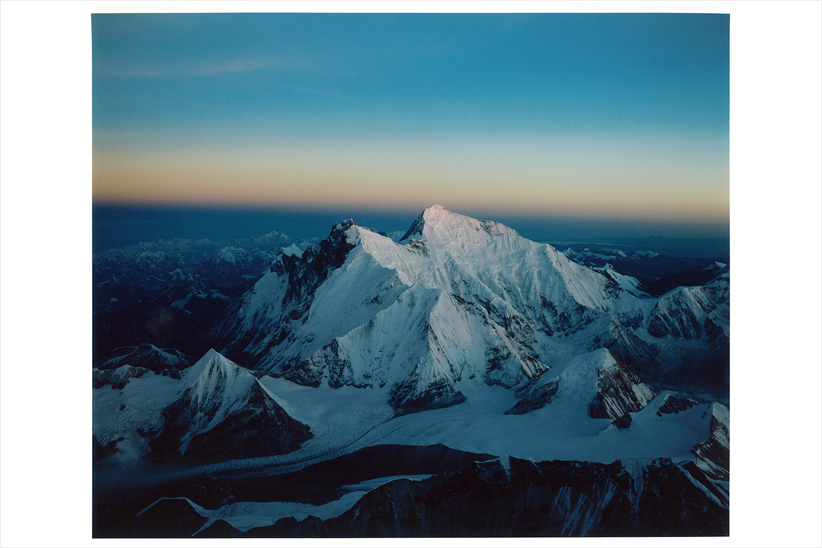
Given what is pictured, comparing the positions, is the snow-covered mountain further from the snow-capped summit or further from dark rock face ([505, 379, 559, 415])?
the snow-capped summit

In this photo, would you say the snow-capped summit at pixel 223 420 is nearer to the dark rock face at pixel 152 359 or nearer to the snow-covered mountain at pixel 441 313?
the dark rock face at pixel 152 359

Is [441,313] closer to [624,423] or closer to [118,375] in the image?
[624,423]

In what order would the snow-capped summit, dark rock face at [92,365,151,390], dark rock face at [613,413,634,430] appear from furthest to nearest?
the snow-capped summit → dark rock face at [613,413,634,430] → dark rock face at [92,365,151,390]

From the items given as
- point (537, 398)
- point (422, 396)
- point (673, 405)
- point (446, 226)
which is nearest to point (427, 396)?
point (422, 396)

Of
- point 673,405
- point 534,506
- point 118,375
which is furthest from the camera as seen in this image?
point 118,375

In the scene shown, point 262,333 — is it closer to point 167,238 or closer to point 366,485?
point 167,238

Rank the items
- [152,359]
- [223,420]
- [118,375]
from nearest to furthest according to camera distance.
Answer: [118,375] < [223,420] < [152,359]

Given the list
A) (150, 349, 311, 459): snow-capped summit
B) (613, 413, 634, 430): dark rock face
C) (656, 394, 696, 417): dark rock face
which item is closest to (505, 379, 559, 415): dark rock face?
(613, 413, 634, 430): dark rock face

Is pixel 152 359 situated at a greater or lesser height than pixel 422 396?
greater

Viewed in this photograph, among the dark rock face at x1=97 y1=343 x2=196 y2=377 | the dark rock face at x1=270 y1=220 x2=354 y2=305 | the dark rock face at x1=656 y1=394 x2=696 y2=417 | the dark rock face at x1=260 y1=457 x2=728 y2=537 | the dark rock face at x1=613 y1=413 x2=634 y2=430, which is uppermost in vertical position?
the dark rock face at x1=270 y1=220 x2=354 y2=305
